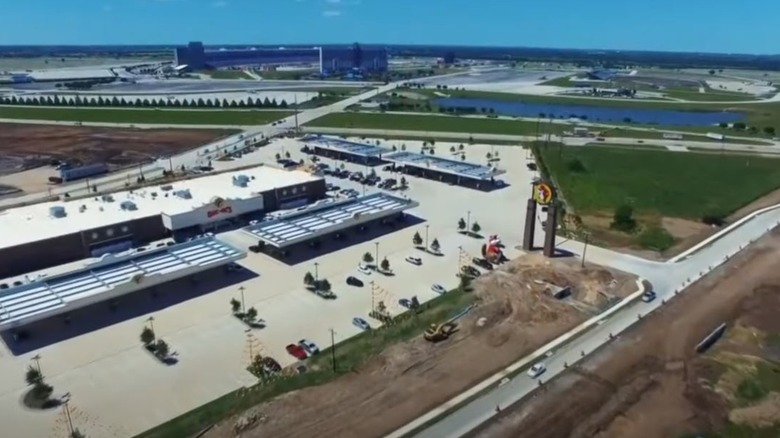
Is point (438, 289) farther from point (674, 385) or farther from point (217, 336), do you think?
point (674, 385)

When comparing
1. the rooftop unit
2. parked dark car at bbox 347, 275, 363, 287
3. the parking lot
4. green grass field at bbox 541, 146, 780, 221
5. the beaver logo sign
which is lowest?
the parking lot

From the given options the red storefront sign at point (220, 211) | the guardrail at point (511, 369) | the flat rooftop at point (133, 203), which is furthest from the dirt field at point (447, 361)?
the flat rooftop at point (133, 203)

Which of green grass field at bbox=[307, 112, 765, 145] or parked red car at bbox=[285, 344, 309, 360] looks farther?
green grass field at bbox=[307, 112, 765, 145]

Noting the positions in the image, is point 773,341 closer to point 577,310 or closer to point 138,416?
point 577,310

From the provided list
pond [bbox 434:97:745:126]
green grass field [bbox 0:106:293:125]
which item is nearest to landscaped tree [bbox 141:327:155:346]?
green grass field [bbox 0:106:293:125]

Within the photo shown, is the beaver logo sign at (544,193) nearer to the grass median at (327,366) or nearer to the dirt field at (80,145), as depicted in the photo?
the grass median at (327,366)

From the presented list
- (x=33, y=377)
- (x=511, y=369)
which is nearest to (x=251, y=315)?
(x=33, y=377)

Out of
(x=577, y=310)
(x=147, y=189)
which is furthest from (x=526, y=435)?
(x=147, y=189)

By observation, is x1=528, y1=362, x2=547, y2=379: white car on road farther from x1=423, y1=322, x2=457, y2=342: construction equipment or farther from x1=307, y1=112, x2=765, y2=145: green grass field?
x1=307, y1=112, x2=765, y2=145: green grass field
